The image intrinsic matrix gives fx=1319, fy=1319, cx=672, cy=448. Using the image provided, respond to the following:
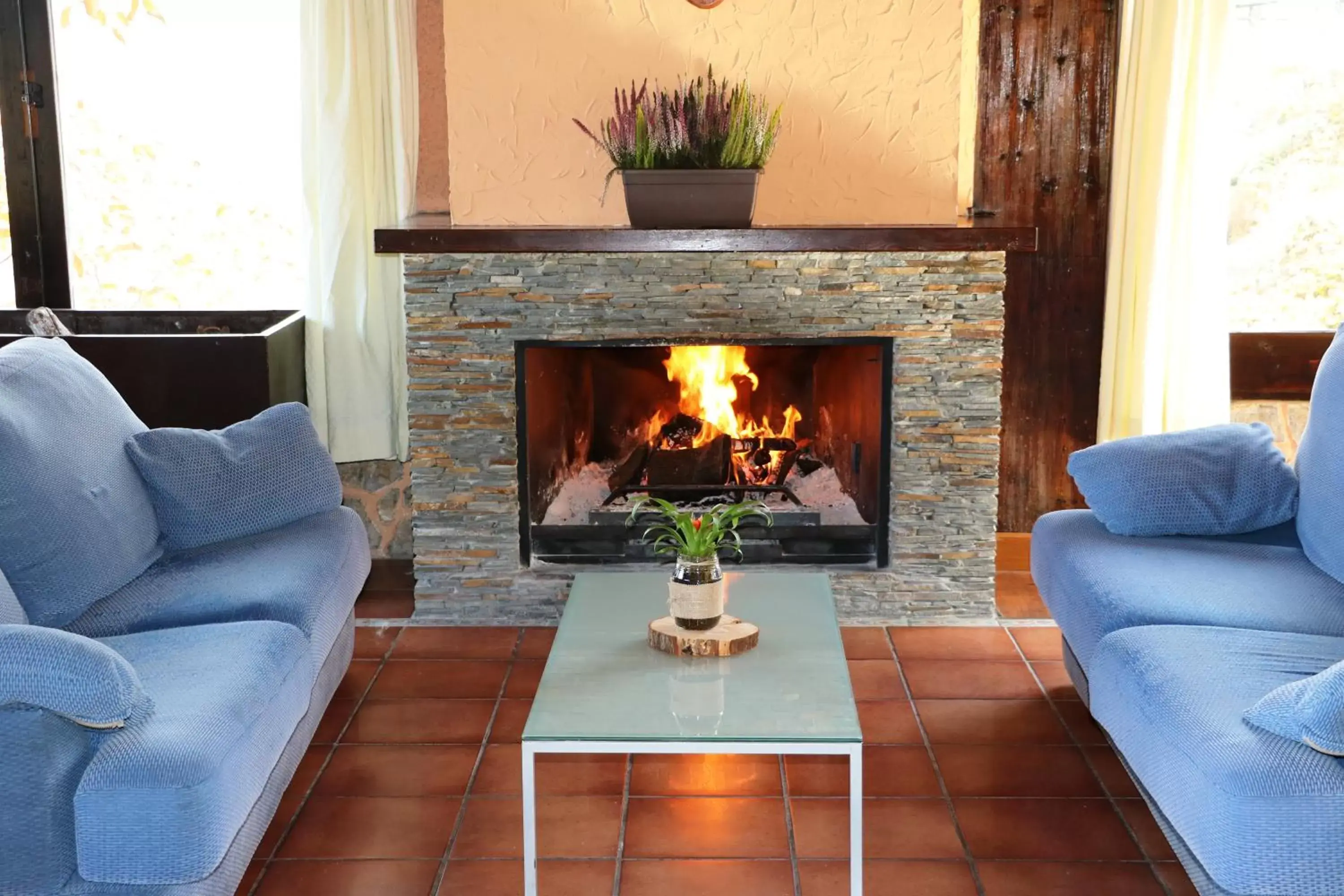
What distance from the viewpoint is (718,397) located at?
3.83m

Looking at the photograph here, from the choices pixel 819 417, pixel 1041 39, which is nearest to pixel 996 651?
pixel 819 417

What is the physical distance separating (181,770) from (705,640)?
2.99 feet

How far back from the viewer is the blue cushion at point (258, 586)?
A: 2484 millimetres

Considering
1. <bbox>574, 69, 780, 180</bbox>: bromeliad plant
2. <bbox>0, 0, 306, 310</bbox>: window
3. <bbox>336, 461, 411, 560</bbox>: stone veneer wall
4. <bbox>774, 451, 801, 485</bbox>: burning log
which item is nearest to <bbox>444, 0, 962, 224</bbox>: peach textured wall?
<bbox>574, 69, 780, 180</bbox>: bromeliad plant

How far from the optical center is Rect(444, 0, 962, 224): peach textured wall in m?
3.61

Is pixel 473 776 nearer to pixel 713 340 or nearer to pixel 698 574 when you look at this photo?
pixel 698 574

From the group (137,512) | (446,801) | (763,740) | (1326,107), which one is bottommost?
(446,801)

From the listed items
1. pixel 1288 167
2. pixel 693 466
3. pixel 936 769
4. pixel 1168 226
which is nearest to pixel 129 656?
pixel 936 769

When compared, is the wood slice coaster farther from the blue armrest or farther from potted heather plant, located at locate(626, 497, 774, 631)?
the blue armrest

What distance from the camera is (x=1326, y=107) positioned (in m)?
3.85

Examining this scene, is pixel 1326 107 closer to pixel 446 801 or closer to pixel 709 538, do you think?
pixel 709 538

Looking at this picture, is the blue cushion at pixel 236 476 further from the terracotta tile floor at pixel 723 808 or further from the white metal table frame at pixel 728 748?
the white metal table frame at pixel 728 748

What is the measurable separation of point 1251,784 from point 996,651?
5.18 ft

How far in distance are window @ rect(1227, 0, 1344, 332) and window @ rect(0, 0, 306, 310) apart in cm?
273
